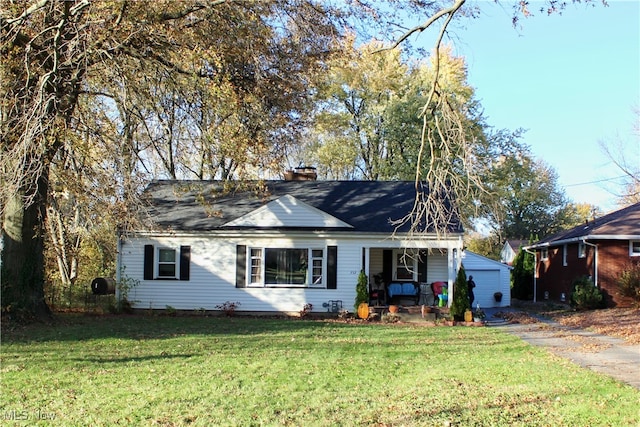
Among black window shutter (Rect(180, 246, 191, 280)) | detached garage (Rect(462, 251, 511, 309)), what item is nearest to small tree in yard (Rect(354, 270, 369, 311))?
black window shutter (Rect(180, 246, 191, 280))

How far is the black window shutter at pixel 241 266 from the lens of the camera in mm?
18359

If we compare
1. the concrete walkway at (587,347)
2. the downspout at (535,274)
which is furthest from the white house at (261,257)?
the downspout at (535,274)

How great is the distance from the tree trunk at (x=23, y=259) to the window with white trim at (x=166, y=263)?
488 centimetres

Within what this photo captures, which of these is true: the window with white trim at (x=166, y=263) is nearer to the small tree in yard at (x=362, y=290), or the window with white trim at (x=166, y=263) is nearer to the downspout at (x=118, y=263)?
the downspout at (x=118, y=263)

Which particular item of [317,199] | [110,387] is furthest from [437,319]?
[110,387]

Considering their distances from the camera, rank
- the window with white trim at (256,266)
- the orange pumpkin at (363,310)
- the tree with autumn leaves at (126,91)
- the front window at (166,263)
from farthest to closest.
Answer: the front window at (166,263)
the window with white trim at (256,266)
the orange pumpkin at (363,310)
the tree with autumn leaves at (126,91)

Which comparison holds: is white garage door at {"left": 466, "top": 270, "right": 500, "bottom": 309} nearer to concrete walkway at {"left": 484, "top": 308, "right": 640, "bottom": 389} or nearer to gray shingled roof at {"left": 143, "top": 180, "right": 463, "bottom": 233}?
gray shingled roof at {"left": 143, "top": 180, "right": 463, "bottom": 233}

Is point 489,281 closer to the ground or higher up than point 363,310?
higher up

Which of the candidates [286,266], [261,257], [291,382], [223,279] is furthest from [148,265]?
[291,382]

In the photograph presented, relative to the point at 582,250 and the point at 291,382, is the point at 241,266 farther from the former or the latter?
the point at 582,250

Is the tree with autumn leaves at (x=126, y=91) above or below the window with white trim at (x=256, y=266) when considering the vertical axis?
above

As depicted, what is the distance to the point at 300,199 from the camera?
808 inches

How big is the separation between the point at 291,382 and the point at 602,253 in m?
17.1

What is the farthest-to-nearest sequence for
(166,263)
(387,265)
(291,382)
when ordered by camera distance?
(387,265) < (166,263) < (291,382)
